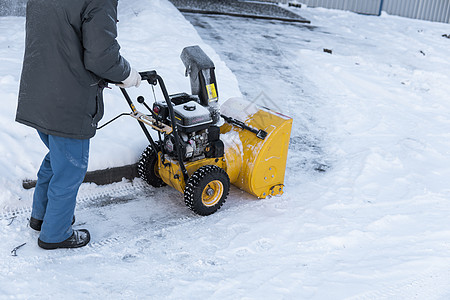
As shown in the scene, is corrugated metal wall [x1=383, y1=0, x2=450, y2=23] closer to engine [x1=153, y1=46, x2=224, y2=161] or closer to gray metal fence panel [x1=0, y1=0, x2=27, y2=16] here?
gray metal fence panel [x1=0, y1=0, x2=27, y2=16]

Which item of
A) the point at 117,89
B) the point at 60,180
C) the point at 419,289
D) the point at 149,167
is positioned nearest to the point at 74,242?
the point at 60,180

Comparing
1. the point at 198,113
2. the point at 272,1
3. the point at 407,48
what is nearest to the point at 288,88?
the point at 198,113

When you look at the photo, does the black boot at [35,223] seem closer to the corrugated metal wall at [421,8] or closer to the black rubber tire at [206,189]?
the black rubber tire at [206,189]

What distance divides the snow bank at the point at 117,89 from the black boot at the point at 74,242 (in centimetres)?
59

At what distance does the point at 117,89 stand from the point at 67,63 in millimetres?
2056

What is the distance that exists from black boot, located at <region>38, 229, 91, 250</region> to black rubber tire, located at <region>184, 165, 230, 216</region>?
29.3 inches

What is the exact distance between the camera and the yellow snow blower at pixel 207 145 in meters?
3.43

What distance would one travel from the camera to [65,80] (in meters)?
2.68

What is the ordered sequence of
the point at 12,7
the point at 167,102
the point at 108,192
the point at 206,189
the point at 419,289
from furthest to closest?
the point at 12,7 < the point at 108,192 < the point at 206,189 < the point at 167,102 < the point at 419,289

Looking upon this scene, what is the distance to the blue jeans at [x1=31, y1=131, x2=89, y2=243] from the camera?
2.83 metres

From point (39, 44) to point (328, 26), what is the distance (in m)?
9.55

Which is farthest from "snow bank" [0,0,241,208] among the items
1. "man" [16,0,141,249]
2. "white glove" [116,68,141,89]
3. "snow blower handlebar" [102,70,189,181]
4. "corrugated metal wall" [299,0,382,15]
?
"corrugated metal wall" [299,0,382,15]

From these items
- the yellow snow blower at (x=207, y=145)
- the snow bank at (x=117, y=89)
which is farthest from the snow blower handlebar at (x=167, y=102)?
the snow bank at (x=117, y=89)

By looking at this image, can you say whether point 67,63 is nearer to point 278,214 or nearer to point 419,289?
point 278,214
